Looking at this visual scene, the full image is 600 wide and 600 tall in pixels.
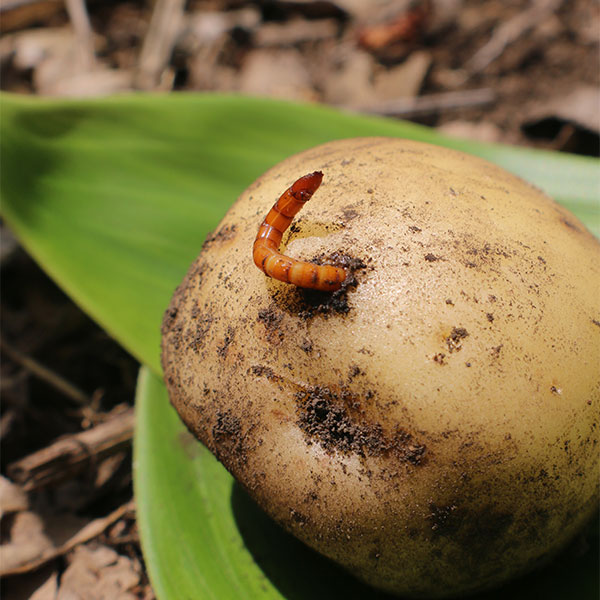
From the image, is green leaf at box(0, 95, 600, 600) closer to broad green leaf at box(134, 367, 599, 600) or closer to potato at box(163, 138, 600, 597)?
broad green leaf at box(134, 367, 599, 600)

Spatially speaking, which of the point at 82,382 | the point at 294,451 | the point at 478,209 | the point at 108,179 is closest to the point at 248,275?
the point at 294,451

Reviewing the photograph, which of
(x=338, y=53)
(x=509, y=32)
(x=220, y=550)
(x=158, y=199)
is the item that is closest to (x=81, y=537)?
(x=220, y=550)

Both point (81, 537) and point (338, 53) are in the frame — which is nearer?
point (81, 537)

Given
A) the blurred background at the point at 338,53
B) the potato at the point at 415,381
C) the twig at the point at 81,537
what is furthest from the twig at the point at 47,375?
the blurred background at the point at 338,53

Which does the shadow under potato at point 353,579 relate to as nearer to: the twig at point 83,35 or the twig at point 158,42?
the twig at point 158,42

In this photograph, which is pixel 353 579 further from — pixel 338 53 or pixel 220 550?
pixel 338 53

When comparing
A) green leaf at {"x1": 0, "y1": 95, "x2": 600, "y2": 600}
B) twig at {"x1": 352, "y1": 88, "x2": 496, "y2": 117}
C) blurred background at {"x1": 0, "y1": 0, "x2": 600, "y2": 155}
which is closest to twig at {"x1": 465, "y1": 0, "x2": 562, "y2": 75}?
blurred background at {"x1": 0, "y1": 0, "x2": 600, "y2": 155}
